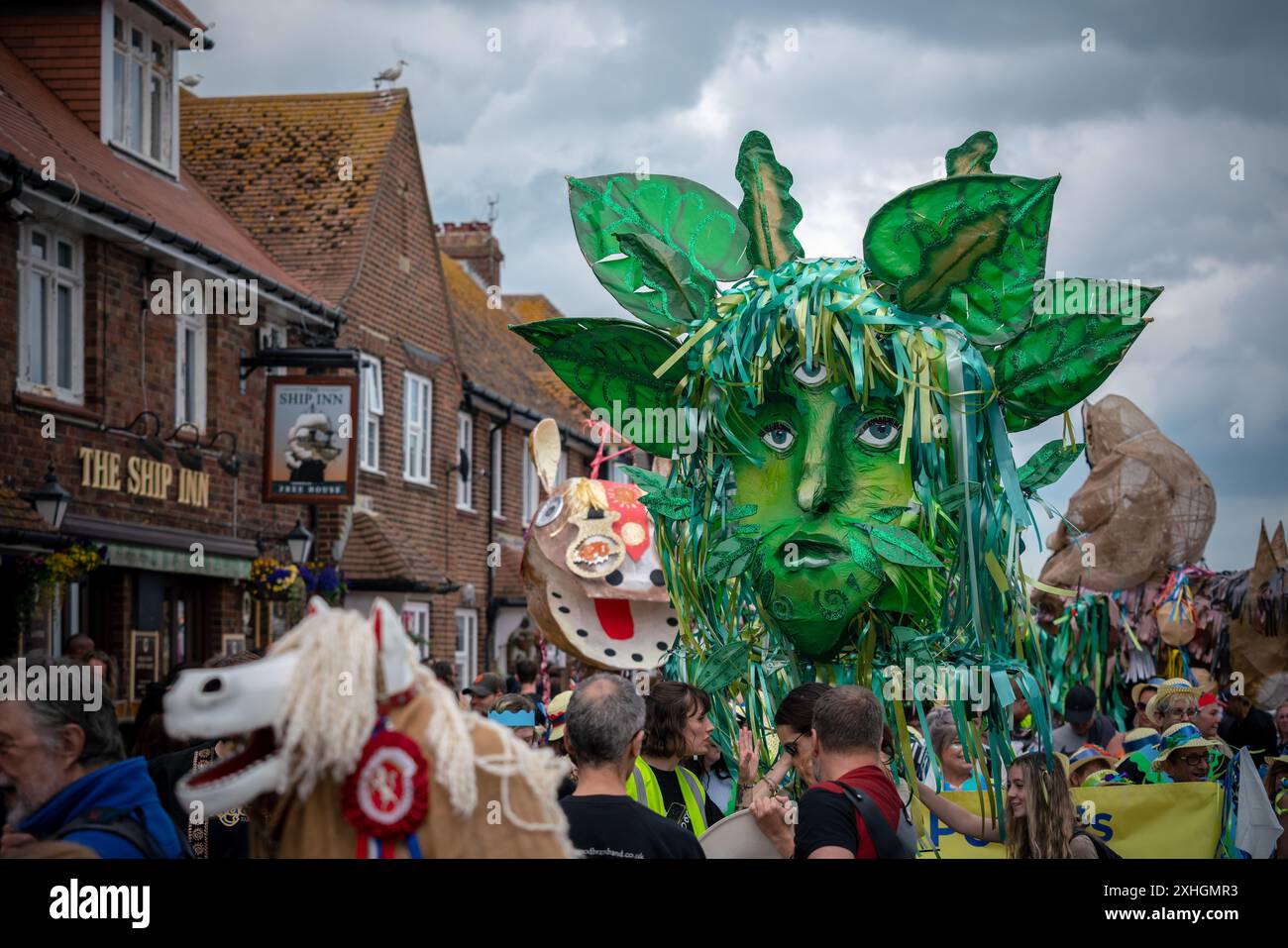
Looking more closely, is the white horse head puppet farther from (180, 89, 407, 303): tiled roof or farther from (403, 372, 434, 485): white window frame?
(403, 372, 434, 485): white window frame

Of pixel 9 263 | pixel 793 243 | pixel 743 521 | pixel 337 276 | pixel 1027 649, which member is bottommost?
pixel 1027 649

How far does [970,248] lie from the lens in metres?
4.78

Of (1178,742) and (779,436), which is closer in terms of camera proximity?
(779,436)

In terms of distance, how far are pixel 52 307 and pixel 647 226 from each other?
8.52m

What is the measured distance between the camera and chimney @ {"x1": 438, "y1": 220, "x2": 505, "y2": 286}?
29219mm

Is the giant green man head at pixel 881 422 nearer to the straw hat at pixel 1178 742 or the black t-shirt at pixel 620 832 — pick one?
the black t-shirt at pixel 620 832

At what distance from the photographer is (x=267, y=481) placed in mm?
14844

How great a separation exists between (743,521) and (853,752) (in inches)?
44.2
